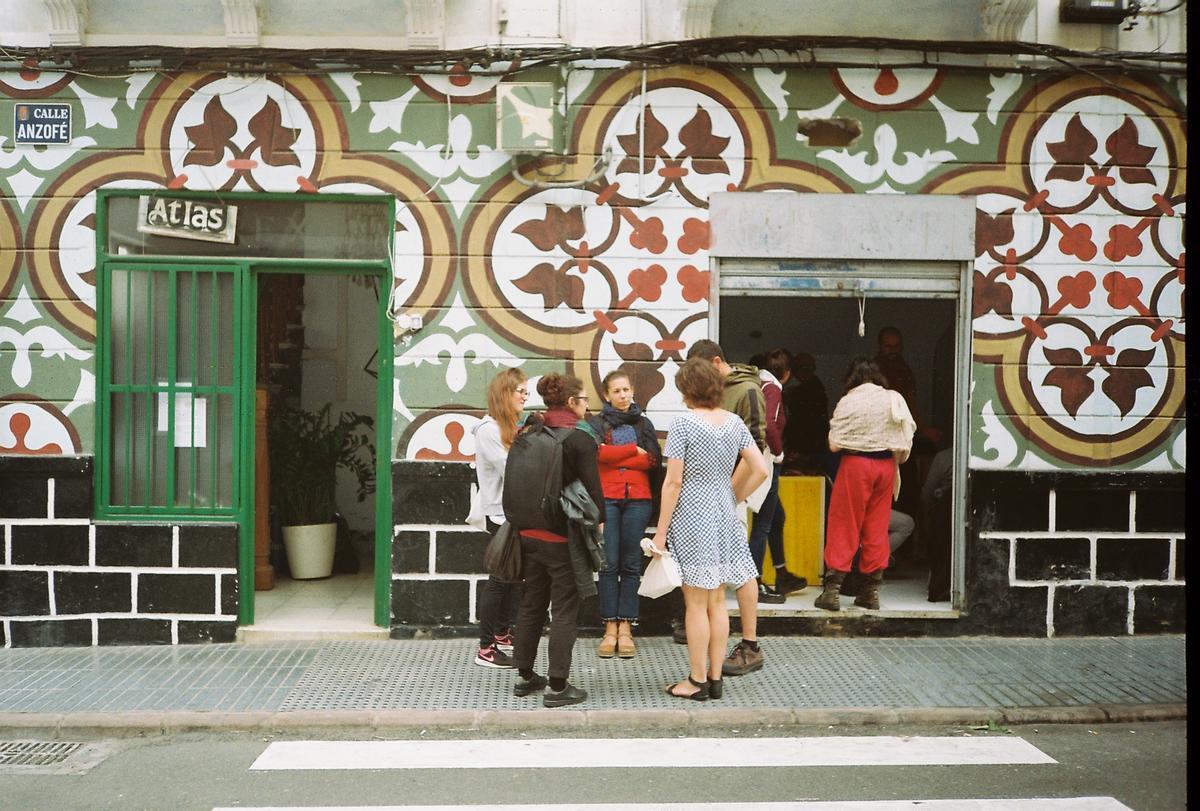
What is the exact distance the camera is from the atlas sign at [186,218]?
8.04m

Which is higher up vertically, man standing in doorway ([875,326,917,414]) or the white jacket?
man standing in doorway ([875,326,917,414])

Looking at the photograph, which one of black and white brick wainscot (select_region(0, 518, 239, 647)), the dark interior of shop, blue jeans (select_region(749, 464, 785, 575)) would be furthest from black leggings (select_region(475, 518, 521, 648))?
the dark interior of shop

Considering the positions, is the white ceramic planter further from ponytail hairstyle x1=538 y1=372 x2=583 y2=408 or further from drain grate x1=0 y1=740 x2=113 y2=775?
ponytail hairstyle x1=538 y1=372 x2=583 y2=408

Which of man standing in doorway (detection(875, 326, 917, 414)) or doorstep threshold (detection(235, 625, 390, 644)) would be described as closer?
doorstep threshold (detection(235, 625, 390, 644))

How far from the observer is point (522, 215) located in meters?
8.04

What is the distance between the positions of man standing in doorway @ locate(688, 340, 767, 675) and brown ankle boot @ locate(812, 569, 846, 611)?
2.78 ft

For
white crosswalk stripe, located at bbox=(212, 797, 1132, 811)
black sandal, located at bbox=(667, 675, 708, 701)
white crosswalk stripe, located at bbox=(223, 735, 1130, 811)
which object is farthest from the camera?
black sandal, located at bbox=(667, 675, 708, 701)

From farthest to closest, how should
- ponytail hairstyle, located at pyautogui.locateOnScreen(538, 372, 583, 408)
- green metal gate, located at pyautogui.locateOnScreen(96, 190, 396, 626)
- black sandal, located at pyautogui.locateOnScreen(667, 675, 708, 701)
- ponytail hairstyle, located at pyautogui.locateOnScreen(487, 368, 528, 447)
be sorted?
green metal gate, located at pyautogui.locateOnScreen(96, 190, 396, 626)
ponytail hairstyle, located at pyautogui.locateOnScreen(487, 368, 528, 447)
ponytail hairstyle, located at pyautogui.locateOnScreen(538, 372, 583, 408)
black sandal, located at pyautogui.locateOnScreen(667, 675, 708, 701)

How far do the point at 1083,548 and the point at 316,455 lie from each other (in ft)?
20.6

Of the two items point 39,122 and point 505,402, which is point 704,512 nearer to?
point 505,402

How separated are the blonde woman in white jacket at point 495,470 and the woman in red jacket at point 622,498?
611 millimetres

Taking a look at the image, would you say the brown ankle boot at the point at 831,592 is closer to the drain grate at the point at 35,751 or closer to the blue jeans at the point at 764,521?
the blue jeans at the point at 764,521

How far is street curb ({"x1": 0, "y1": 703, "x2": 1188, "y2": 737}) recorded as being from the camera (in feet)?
20.5

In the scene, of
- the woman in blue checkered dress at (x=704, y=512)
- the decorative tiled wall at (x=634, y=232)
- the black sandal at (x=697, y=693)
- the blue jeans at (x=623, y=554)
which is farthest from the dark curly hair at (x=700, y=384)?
the black sandal at (x=697, y=693)
